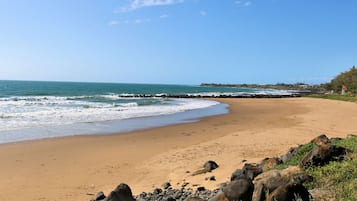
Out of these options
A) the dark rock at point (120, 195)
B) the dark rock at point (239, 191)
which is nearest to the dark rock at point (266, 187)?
the dark rock at point (239, 191)

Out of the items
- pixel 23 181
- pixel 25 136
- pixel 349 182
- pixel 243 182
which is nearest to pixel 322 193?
pixel 349 182

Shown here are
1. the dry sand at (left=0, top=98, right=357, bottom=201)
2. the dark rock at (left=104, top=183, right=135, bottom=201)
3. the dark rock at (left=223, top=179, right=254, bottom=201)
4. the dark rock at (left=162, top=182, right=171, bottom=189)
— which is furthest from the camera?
the dry sand at (left=0, top=98, right=357, bottom=201)

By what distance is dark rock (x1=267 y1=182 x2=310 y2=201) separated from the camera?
176 inches

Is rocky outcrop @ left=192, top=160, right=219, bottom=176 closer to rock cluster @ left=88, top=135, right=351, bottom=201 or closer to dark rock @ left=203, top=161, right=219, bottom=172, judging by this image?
dark rock @ left=203, top=161, right=219, bottom=172

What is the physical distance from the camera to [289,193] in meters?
4.48

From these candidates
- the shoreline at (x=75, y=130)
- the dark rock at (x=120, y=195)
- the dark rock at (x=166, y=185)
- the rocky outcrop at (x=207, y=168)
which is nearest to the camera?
the dark rock at (x=120, y=195)

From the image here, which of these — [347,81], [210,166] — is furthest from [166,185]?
[347,81]

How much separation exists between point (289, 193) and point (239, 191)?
0.78m

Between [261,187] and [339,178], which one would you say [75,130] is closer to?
[261,187]

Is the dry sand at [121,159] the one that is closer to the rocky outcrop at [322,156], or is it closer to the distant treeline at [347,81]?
the rocky outcrop at [322,156]

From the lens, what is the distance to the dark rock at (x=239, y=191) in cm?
494

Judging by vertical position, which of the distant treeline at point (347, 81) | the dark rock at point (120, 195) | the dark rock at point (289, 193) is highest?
the distant treeline at point (347, 81)

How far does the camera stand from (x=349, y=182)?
479cm

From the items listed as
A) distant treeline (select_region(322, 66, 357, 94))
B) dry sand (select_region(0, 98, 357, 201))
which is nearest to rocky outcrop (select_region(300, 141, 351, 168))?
dry sand (select_region(0, 98, 357, 201))
